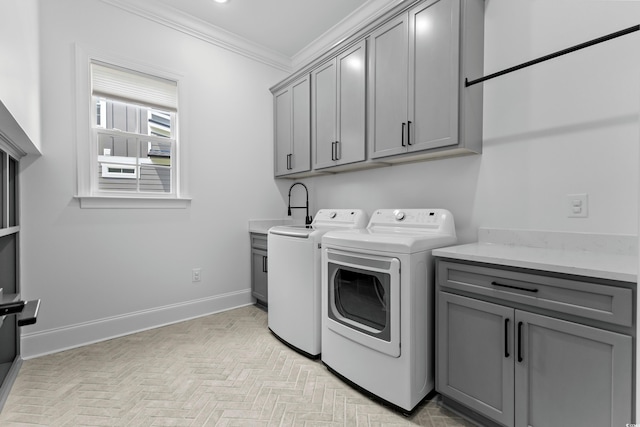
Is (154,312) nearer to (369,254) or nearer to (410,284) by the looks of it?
(369,254)

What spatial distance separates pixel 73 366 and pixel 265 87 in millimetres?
3218

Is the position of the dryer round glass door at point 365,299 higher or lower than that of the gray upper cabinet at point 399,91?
lower

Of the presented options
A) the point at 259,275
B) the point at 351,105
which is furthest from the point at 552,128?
the point at 259,275

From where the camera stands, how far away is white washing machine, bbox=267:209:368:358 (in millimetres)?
2209

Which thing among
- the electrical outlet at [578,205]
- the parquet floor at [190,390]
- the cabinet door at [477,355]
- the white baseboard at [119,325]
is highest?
the electrical outlet at [578,205]

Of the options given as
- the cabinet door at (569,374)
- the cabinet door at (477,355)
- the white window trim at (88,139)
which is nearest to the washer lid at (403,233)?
the cabinet door at (477,355)

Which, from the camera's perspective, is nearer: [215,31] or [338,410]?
[338,410]

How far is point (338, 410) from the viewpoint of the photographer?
168 cm

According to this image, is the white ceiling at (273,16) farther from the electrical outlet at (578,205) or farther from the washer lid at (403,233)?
the electrical outlet at (578,205)

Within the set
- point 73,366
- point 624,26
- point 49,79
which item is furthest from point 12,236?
point 624,26

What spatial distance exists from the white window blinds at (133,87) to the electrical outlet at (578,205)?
130 inches

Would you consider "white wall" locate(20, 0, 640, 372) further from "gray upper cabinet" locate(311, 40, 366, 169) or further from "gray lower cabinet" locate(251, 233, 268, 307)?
"gray upper cabinet" locate(311, 40, 366, 169)

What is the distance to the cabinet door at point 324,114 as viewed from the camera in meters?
2.82

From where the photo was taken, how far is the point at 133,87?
2764 millimetres
